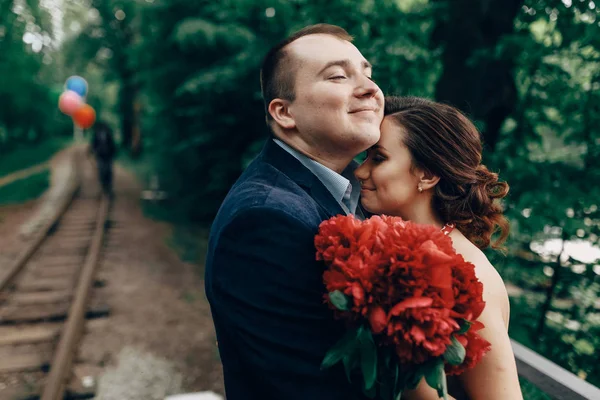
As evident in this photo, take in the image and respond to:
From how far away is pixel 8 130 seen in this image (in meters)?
26.6

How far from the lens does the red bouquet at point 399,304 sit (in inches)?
56.4

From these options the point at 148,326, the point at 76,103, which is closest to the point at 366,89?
the point at 148,326

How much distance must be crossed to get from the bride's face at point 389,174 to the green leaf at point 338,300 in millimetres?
960

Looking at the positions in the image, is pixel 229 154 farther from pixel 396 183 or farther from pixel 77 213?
pixel 396 183

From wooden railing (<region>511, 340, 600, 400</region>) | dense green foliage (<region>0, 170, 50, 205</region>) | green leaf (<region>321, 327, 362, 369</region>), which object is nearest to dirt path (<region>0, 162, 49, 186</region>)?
dense green foliage (<region>0, 170, 50, 205</region>)

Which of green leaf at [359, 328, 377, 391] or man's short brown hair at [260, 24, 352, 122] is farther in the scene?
man's short brown hair at [260, 24, 352, 122]

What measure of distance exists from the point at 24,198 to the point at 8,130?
13.4 m

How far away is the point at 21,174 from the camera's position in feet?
70.1

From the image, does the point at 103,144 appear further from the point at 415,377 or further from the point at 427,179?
the point at 415,377

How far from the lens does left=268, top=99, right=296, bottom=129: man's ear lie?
80.8 inches

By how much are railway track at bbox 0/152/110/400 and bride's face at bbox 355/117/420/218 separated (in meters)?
3.77

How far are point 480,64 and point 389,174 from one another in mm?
2437

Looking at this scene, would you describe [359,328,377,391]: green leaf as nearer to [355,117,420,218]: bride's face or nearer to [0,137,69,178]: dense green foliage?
[355,117,420,218]: bride's face

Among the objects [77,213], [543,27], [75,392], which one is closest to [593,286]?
[543,27]
